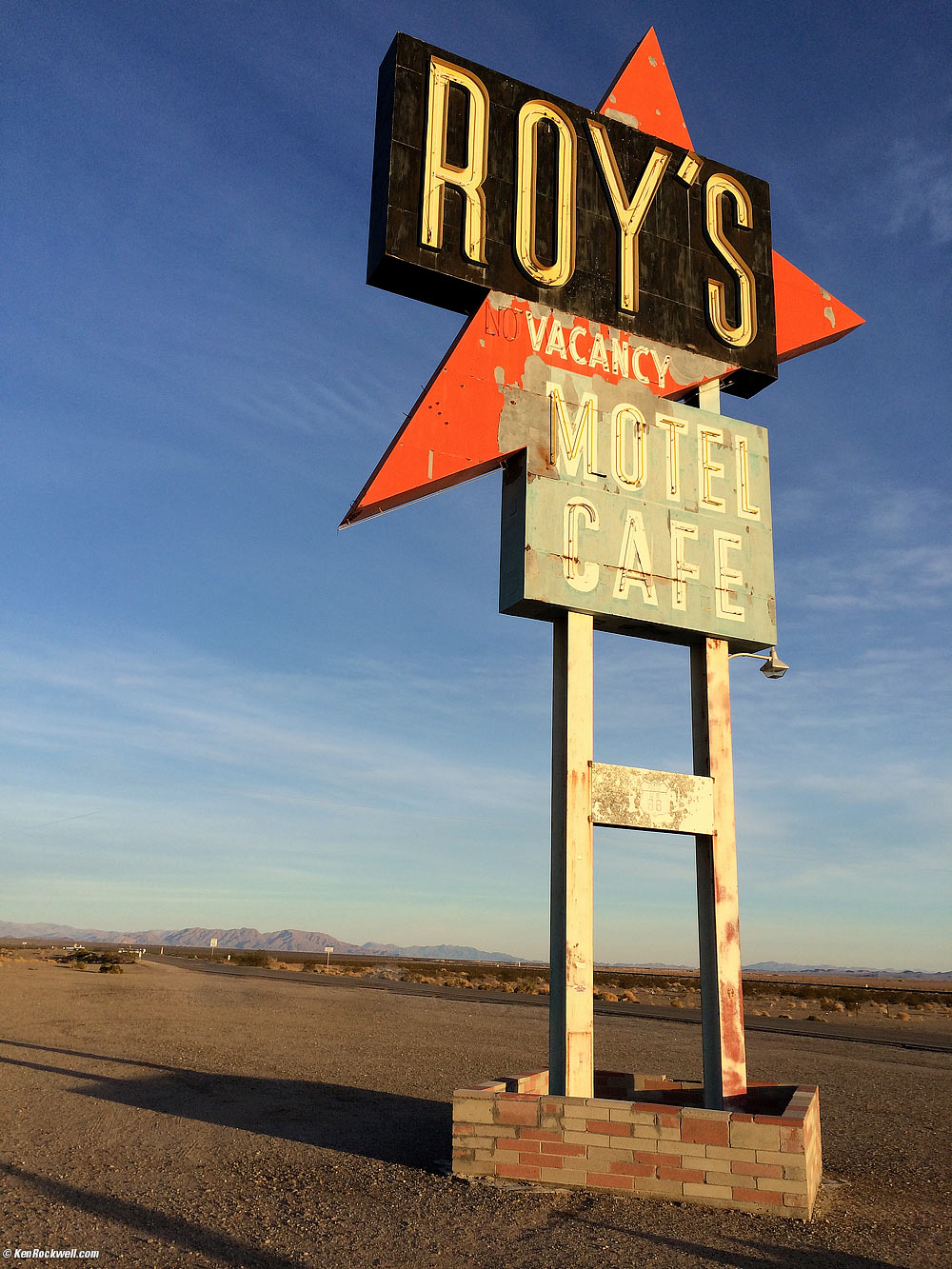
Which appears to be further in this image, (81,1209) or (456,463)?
(456,463)

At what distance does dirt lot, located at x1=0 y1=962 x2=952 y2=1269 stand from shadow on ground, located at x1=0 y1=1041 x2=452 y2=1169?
5 centimetres

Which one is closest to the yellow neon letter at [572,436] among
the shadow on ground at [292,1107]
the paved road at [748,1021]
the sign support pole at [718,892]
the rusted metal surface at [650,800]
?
the sign support pole at [718,892]

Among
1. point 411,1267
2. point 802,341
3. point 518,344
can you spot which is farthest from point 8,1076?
point 802,341

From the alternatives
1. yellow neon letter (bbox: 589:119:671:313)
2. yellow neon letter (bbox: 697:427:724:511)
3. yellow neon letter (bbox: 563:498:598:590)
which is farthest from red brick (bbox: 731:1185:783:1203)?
yellow neon letter (bbox: 589:119:671:313)

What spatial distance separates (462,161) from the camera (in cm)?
1145

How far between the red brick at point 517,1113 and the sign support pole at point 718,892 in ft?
7.73

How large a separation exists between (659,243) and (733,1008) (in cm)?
951

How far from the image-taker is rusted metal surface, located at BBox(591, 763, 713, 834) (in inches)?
403

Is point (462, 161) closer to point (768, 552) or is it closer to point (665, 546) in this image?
point (665, 546)

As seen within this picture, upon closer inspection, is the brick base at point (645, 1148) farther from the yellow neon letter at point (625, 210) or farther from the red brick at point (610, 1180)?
the yellow neon letter at point (625, 210)

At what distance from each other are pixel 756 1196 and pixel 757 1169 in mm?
208

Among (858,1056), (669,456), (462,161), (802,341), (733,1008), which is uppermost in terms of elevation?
(462,161)

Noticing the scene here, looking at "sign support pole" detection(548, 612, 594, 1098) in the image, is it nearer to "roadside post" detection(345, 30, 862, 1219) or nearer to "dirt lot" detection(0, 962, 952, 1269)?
"roadside post" detection(345, 30, 862, 1219)

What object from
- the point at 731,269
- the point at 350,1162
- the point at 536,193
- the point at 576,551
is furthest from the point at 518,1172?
the point at 731,269
